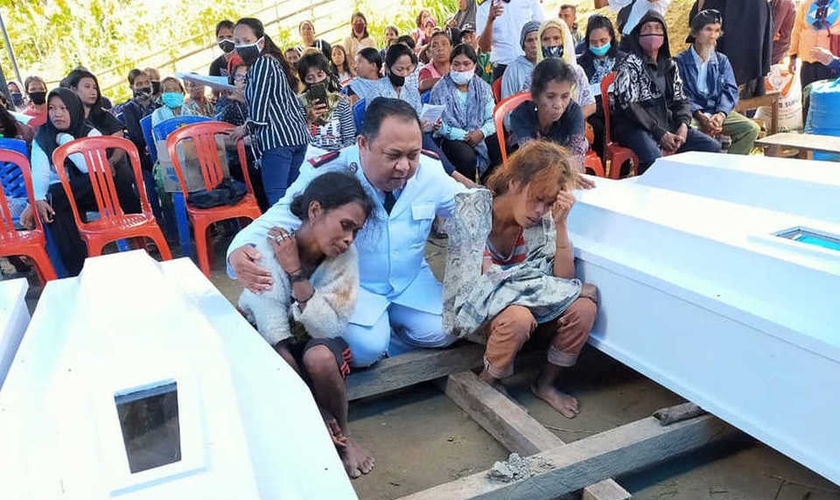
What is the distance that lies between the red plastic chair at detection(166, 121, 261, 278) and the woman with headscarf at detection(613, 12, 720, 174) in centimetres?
237

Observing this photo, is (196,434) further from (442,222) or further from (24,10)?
(24,10)

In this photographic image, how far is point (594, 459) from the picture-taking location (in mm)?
1791

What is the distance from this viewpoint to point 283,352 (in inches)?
79.1

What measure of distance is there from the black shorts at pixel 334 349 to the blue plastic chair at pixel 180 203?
83.8 inches

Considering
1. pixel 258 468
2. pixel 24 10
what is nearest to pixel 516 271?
pixel 258 468

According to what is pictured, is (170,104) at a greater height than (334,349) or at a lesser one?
greater

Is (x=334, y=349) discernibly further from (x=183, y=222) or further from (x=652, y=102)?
(x=652, y=102)

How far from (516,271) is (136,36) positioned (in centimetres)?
1276

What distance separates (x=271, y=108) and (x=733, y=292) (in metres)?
2.82

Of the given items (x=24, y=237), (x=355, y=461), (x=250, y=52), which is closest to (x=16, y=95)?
(x=24, y=237)

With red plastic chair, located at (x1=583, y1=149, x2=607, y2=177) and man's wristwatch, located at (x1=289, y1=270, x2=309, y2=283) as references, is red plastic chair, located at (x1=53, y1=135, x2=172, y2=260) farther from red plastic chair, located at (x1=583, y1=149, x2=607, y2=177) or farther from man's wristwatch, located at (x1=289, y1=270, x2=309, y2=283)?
red plastic chair, located at (x1=583, y1=149, x2=607, y2=177)

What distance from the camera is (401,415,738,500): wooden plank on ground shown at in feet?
5.57

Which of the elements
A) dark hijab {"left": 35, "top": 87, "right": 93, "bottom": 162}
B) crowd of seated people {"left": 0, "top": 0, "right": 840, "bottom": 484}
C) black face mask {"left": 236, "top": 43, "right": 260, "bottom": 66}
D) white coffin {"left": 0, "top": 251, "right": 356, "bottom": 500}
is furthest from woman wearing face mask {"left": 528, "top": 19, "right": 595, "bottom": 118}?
white coffin {"left": 0, "top": 251, "right": 356, "bottom": 500}

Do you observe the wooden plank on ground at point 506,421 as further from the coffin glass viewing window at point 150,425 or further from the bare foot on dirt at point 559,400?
the coffin glass viewing window at point 150,425
